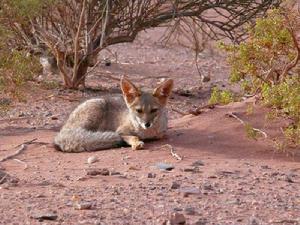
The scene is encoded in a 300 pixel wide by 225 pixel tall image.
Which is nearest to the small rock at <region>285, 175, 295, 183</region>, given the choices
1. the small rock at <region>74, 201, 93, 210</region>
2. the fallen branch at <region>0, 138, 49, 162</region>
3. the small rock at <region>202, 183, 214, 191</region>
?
the small rock at <region>202, 183, 214, 191</region>

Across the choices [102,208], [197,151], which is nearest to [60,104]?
[197,151]

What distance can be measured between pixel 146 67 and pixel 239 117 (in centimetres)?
1068

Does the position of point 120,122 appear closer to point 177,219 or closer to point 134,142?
point 134,142

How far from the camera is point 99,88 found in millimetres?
16656

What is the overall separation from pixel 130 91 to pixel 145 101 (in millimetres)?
240

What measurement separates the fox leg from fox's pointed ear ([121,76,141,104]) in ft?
1.64

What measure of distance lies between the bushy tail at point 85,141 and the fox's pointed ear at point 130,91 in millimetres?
468

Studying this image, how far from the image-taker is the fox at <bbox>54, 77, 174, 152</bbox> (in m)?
10.6

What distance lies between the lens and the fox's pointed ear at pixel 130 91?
429 inches

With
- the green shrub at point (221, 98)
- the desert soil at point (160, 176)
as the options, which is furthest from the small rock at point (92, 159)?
the green shrub at point (221, 98)

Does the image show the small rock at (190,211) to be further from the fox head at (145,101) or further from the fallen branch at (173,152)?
the fox head at (145,101)

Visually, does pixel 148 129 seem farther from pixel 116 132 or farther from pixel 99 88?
pixel 99 88

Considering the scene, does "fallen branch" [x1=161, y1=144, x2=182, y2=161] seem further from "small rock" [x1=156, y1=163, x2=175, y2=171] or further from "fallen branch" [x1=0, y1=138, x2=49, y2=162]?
"fallen branch" [x1=0, y1=138, x2=49, y2=162]

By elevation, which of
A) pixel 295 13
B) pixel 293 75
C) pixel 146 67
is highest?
pixel 295 13
